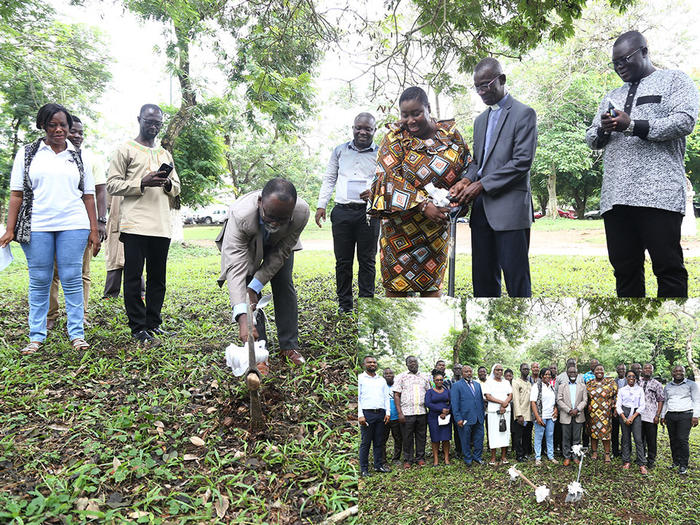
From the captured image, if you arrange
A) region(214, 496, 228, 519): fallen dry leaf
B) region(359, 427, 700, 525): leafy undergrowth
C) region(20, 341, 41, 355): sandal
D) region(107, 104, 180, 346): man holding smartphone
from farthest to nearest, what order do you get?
region(107, 104, 180, 346): man holding smartphone → region(20, 341, 41, 355): sandal → region(214, 496, 228, 519): fallen dry leaf → region(359, 427, 700, 525): leafy undergrowth

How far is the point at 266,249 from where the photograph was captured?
3275 mm

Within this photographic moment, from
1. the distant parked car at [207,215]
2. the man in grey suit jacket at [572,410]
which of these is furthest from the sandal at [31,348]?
the distant parked car at [207,215]

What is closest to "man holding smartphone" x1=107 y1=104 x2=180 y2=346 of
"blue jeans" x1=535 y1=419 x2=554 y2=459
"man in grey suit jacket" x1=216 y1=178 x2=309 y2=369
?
"man in grey suit jacket" x1=216 y1=178 x2=309 y2=369

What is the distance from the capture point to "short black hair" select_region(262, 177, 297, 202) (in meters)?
2.74

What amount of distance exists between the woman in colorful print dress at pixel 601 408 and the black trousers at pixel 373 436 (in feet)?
2.08

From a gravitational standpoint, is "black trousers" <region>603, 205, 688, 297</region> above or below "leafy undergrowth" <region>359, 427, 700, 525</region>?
above

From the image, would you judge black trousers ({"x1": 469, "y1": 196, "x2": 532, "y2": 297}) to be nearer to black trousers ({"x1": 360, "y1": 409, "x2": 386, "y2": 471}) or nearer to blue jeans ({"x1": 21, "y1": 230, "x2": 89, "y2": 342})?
black trousers ({"x1": 360, "y1": 409, "x2": 386, "y2": 471})

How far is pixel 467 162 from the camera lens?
2.68 m

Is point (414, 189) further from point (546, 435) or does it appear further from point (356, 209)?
point (356, 209)

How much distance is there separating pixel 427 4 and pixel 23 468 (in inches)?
170

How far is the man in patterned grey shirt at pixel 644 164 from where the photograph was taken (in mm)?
2367

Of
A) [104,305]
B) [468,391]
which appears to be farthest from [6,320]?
[468,391]

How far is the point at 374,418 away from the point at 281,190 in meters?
1.58

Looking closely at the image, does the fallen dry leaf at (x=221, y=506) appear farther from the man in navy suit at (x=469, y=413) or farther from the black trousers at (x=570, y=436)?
the black trousers at (x=570, y=436)
